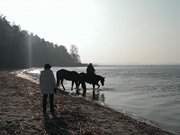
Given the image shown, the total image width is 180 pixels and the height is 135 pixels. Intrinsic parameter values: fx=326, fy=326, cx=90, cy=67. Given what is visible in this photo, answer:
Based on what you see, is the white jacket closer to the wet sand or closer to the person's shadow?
the wet sand

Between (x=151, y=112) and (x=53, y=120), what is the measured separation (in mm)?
10265

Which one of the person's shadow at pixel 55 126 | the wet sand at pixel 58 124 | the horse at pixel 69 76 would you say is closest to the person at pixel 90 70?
the horse at pixel 69 76

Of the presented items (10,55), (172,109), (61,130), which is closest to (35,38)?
(10,55)

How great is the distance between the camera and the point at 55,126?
11.9 meters

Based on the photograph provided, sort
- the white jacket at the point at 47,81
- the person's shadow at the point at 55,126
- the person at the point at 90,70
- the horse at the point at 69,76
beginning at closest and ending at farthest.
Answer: the person's shadow at the point at 55,126
the white jacket at the point at 47,81
the person at the point at 90,70
the horse at the point at 69,76

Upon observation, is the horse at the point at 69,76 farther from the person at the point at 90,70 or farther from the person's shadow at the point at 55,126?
the person's shadow at the point at 55,126

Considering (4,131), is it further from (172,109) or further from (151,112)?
(172,109)

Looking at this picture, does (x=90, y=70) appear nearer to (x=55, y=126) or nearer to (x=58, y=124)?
(x=58, y=124)

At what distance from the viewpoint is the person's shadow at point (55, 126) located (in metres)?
11.0

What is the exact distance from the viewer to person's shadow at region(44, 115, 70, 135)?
36.2ft

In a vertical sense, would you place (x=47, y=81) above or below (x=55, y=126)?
above

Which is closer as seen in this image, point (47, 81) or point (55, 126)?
point (55, 126)

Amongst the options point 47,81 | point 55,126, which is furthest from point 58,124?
point 47,81

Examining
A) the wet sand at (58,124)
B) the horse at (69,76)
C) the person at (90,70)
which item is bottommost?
the wet sand at (58,124)
